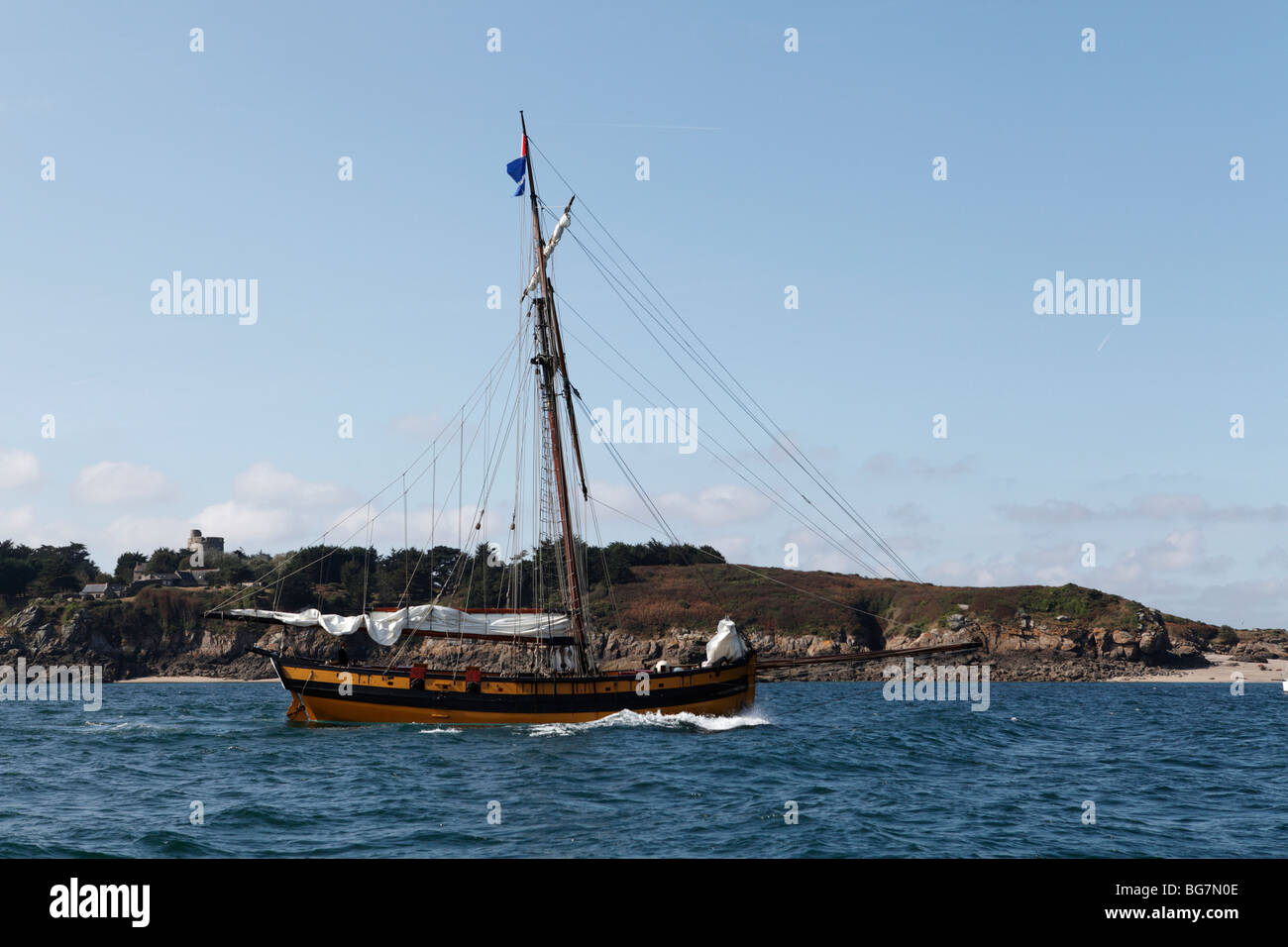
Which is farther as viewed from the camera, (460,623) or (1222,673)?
(1222,673)

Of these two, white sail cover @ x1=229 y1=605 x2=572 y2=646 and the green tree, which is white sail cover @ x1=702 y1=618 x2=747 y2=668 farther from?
the green tree

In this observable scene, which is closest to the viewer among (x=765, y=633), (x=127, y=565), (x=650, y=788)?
(x=650, y=788)

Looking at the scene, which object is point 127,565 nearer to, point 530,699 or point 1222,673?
point 530,699

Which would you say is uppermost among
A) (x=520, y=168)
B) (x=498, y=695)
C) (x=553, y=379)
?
(x=520, y=168)

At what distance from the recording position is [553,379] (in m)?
51.2

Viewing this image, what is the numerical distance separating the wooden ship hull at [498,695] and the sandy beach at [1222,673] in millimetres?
67924

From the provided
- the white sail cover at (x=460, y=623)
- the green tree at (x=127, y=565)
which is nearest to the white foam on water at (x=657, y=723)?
the white sail cover at (x=460, y=623)

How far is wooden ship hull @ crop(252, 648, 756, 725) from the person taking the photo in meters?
45.1

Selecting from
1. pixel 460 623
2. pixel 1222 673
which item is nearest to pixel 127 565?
pixel 460 623

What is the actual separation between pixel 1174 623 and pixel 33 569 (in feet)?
481

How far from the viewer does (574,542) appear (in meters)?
52.0

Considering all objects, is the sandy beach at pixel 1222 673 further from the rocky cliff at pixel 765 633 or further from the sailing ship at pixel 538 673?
the sailing ship at pixel 538 673

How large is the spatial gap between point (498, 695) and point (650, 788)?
66.9ft
